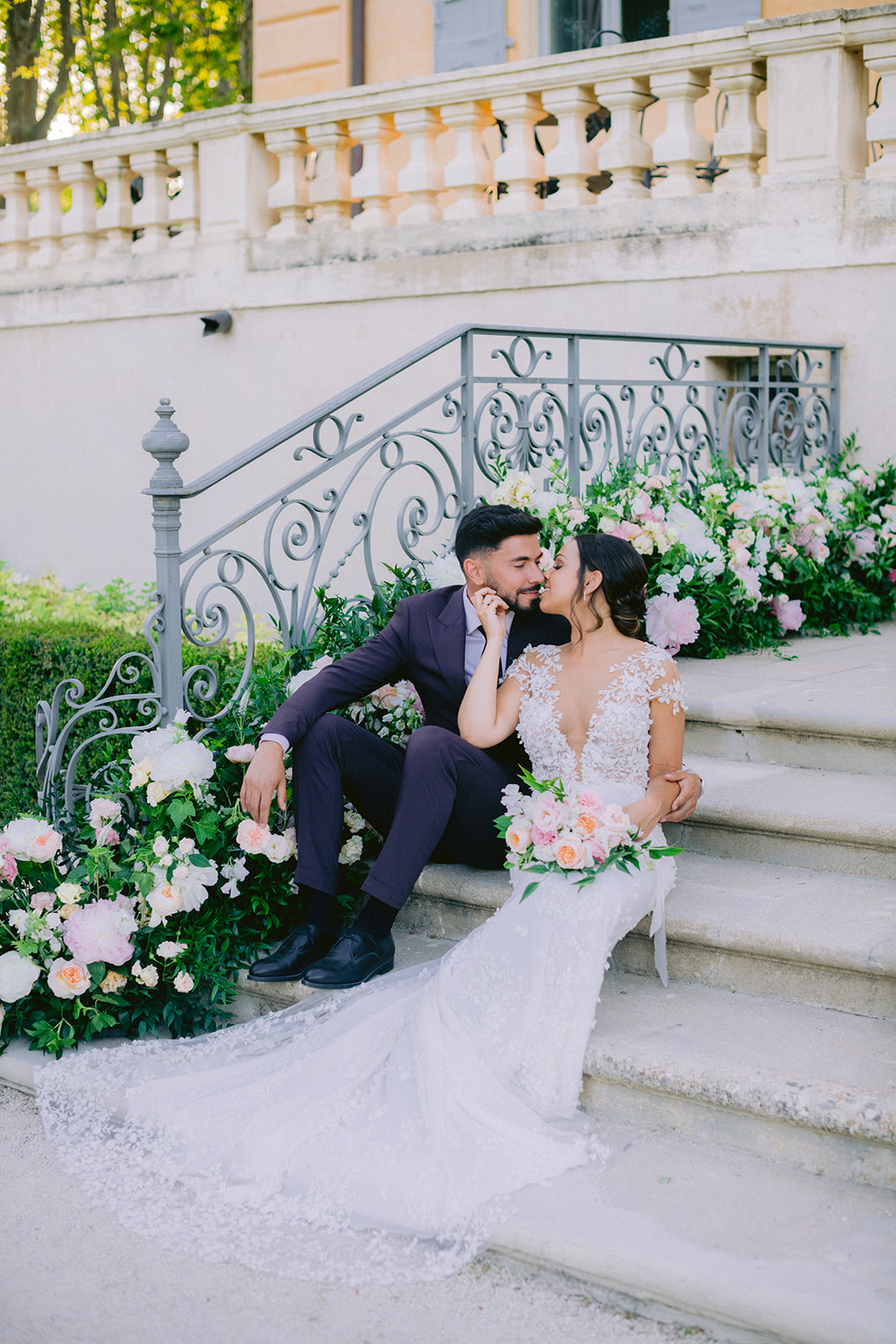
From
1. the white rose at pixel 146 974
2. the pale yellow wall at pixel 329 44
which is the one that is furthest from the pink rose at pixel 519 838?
the pale yellow wall at pixel 329 44

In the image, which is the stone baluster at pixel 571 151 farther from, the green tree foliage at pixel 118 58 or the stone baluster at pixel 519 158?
the green tree foliage at pixel 118 58

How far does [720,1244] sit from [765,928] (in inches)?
36.6

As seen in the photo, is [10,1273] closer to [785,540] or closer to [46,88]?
[785,540]

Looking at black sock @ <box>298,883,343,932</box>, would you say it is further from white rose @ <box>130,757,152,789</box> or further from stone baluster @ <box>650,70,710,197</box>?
stone baluster @ <box>650,70,710,197</box>

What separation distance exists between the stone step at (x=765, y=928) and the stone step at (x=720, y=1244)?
20.8 inches

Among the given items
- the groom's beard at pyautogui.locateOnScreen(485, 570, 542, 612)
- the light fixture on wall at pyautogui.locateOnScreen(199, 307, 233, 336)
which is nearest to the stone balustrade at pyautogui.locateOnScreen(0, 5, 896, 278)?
the light fixture on wall at pyautogui.locateOnScreen(199, 307, 233, 336)

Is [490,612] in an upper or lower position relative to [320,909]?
upper

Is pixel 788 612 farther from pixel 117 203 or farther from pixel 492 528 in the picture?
pixel 117 203

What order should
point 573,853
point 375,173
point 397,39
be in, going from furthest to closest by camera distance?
point 397,39 < point 375,173 < point 573,853

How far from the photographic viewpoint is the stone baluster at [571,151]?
736 cm

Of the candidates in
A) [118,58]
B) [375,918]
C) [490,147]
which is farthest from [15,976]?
[118,58]

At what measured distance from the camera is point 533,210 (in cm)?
754

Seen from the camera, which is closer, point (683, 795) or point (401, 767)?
point (683, 795)

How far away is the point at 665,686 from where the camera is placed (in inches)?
140
